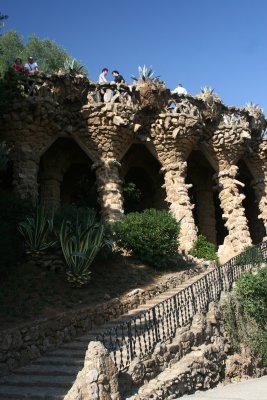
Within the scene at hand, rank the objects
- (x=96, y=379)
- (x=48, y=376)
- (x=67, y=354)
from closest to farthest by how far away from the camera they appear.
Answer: (x=96, y=379) < (x=48, y=376) < (x=67, y=354)

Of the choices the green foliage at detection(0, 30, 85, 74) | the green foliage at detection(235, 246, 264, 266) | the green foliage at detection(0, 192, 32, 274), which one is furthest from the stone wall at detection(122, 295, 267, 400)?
the green foliage at detection(0, 30, 85, 74)

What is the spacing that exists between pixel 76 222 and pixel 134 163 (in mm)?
7529

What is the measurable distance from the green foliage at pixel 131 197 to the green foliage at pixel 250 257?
33.0ft

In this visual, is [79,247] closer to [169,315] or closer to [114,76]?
[169,315]

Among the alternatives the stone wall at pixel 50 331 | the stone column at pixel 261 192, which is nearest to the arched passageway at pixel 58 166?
the stone wall at pixel 50 331

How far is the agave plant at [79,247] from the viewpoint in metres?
8.38

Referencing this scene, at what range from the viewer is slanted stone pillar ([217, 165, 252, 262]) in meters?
14.0

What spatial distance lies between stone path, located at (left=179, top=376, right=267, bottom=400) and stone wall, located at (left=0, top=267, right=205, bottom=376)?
2248mm

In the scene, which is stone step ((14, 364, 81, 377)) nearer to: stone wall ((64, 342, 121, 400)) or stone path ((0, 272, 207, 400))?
stone path ((0, 272, 207, 400))

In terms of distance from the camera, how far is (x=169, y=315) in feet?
21.2

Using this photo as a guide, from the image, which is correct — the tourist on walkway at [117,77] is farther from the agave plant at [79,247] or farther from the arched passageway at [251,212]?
the arched passageway at [251,212]

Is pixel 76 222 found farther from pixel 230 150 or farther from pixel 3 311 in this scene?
pixel 230 150

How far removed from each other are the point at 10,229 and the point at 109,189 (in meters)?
4.57

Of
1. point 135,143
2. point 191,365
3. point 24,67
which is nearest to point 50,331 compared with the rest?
point 191,365
